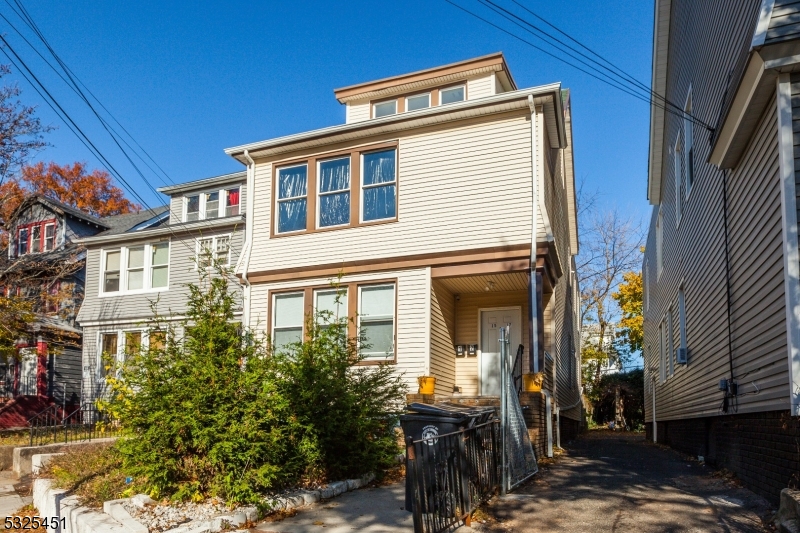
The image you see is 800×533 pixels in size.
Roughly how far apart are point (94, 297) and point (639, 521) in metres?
21.7

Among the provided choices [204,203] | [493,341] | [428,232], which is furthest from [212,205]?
[493,341]

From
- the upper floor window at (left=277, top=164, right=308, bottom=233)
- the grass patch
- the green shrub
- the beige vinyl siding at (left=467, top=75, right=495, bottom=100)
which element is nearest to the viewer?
the green shrub

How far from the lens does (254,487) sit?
7484 millimetres

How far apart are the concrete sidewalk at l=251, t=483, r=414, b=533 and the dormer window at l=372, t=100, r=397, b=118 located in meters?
11.4

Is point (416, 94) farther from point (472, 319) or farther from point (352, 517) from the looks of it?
point (352, 517)

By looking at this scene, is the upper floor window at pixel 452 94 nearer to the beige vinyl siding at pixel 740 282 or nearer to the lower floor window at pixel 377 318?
the lower floor window at pixel 377 318

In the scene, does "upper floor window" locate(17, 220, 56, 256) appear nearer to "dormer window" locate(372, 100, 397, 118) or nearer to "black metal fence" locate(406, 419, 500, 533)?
"dormer window" locate(372, 100, 397, 118)

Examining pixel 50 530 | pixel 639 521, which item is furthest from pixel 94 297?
pixel 639 521

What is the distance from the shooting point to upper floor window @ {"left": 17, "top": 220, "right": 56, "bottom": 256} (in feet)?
90.5

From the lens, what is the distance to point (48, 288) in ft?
77.5

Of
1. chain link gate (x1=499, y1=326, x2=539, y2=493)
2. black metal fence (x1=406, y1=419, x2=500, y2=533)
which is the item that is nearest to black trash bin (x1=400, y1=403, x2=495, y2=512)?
black metal fence (x1=406, y1=419, x2=500, y2=533)

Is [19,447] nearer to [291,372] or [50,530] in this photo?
[50,530]

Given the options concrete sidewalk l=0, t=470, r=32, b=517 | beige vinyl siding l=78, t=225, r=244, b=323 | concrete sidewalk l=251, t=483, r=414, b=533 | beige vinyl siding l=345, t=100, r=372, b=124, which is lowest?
concrete sidewalk l=0, t=470, r=32, b=517

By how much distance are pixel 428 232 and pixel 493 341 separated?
2.93 metres
